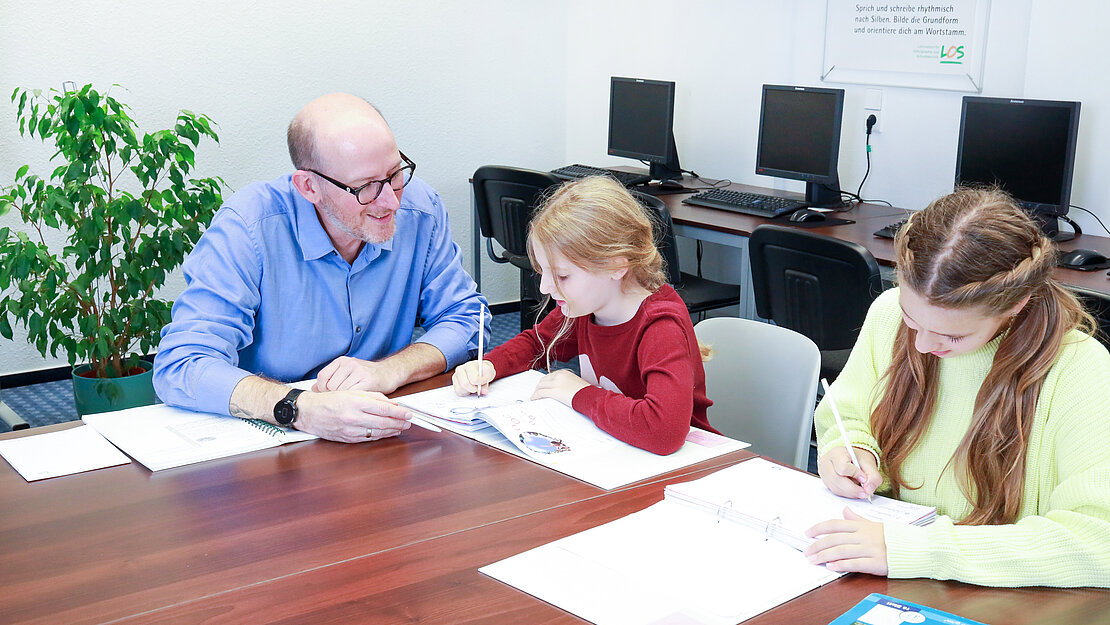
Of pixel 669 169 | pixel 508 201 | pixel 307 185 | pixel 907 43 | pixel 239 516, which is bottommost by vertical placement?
pixel 239 516

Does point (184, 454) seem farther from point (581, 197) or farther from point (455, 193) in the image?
point (455, 193)

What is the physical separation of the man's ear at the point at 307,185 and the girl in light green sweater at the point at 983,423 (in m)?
1.08

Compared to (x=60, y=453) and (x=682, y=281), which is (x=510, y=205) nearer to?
(x=682, y=281)

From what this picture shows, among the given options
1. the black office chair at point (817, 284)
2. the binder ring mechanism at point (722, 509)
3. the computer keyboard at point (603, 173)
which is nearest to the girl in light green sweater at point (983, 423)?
the binder ring mechanism at point (722, 509)

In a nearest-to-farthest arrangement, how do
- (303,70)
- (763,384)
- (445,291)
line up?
(763,384), (445,291), (303,70)

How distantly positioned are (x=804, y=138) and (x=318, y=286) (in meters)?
2.30

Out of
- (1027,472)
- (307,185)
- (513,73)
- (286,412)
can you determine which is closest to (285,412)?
(286,412)

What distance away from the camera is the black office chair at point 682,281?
3365 mm

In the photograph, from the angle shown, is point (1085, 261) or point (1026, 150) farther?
point (1026, 150)

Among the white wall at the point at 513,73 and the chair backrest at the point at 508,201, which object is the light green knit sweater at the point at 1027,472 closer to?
the white wall at the point at 513,73

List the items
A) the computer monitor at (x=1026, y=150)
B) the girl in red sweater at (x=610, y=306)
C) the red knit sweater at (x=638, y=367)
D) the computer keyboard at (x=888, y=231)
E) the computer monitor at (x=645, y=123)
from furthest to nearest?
the computer monitor at (x=645, y=123), the computer keyboard at (x=888, y=231), the computer monitor at (x=1026, y=150), the girl in red sweater at (x=610, y=306), the red knit sweater at (x=638, y=367)

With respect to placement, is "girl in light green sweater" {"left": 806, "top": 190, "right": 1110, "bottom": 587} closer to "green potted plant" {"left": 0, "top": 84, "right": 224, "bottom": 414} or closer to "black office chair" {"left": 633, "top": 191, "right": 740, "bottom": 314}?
"black office chair" {"left": 633, "top": 191, "right": 740, "bottom": 314}

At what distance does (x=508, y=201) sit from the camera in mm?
4016

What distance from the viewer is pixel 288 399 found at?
168 centimetres
